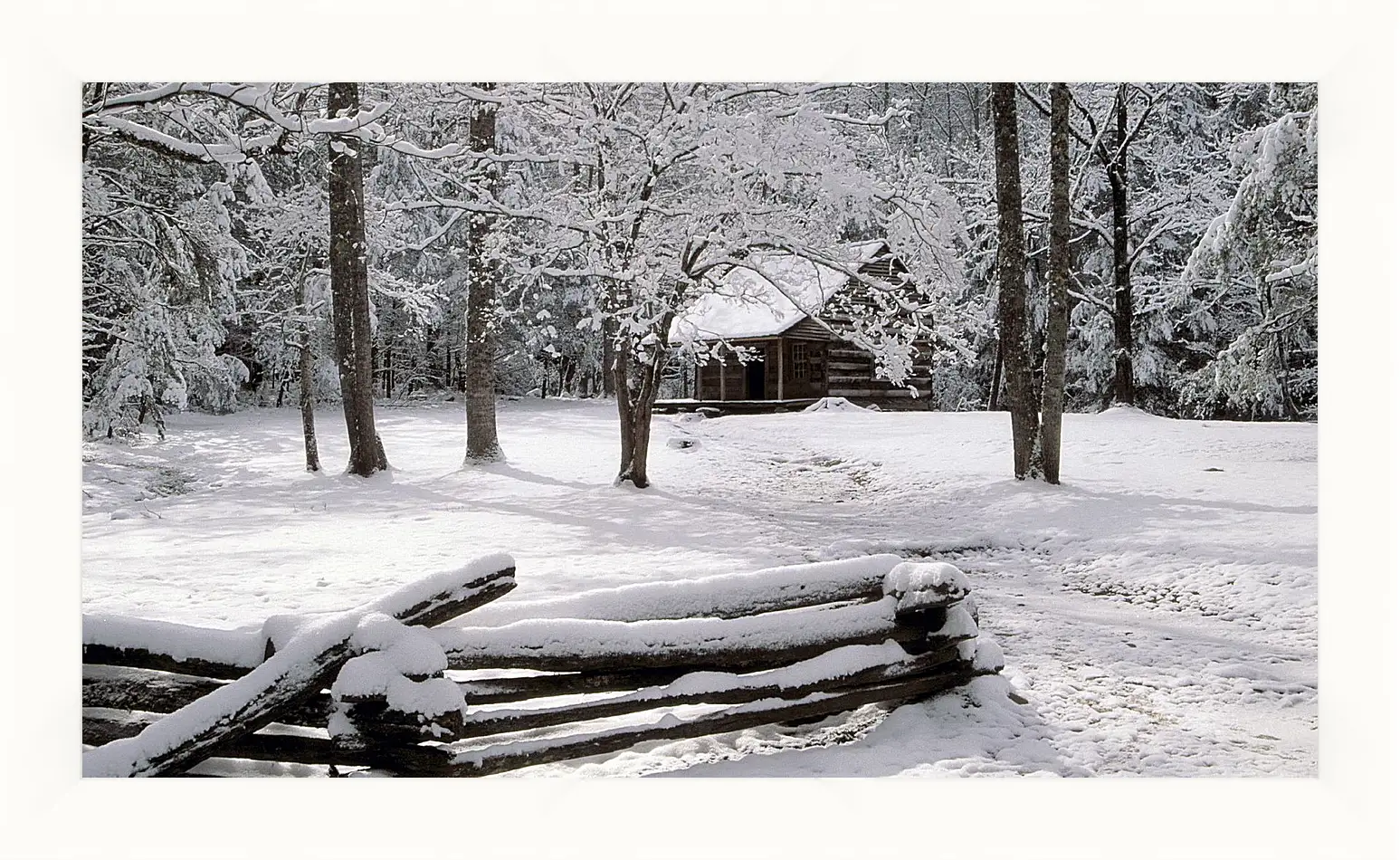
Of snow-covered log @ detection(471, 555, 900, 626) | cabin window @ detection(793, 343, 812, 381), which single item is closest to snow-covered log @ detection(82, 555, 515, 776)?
snow-covered log @ detection(471, 555, 900, 626)

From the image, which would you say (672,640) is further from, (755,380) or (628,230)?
(755,380)

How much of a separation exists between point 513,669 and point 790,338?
8.15 m

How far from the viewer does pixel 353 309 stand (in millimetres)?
6715

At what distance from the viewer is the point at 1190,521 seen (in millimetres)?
5176

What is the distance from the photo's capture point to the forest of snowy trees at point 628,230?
222 inches

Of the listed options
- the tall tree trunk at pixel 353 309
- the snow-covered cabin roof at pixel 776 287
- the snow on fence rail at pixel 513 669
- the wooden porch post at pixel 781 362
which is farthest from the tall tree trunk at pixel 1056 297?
the tall tree trunk at pixel 353 309

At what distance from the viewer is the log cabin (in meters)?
7.11

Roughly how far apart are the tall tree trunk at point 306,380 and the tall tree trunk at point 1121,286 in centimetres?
649

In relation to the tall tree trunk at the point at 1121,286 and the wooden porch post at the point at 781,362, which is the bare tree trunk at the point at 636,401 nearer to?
the wooden porch post at the point at 781,362

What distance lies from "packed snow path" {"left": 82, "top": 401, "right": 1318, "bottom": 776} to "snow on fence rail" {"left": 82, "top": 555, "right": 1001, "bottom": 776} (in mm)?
190

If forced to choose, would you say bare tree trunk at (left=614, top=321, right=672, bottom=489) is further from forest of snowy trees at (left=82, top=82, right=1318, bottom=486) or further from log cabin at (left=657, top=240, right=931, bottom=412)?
log cabin at (left=657, top=240, right=931, bottom=412)
